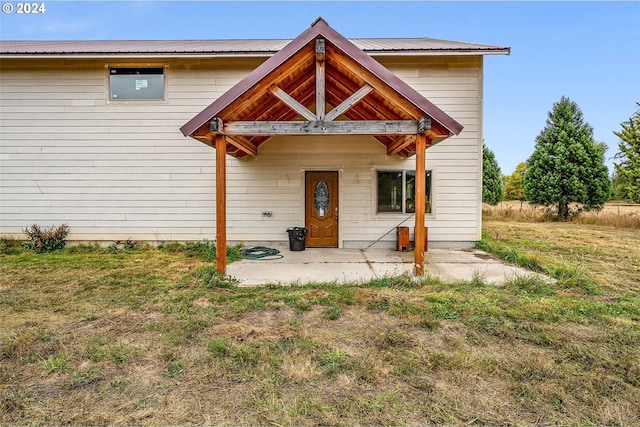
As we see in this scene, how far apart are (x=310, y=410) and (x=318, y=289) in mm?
2897

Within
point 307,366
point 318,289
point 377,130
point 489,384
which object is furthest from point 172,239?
point 489,384

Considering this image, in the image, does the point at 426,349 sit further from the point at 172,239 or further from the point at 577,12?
the point at 577,12

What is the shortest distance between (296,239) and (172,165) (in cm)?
398

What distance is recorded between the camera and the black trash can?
854cm

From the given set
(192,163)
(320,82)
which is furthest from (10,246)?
(320,82)

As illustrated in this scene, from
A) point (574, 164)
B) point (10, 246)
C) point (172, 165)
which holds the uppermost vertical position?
point (574, 164)

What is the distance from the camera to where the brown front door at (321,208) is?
29.7 ft

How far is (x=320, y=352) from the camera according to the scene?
3162 millimetres

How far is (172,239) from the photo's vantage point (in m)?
8.98

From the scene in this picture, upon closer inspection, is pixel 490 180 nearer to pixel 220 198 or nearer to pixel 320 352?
pixel 220 198

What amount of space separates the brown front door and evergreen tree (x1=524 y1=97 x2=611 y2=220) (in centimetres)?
1229

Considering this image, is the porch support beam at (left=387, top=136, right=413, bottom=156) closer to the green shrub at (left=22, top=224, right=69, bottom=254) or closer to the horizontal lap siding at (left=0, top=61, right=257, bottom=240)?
the horizontal lap siding at (left=0, top=61, right=257, bottom=240)

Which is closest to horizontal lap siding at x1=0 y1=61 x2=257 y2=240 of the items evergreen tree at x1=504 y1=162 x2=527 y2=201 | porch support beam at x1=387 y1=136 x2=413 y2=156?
porch support beam at x1=387 y1=136 x2=413 y2=156

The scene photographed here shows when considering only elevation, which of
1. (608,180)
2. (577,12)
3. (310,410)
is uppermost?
(577,12)
